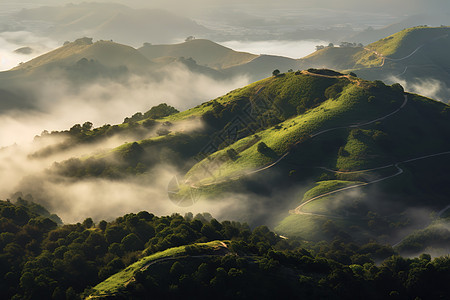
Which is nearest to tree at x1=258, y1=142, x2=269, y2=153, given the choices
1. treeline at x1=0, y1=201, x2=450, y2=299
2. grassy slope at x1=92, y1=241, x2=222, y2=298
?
treeline at x1=0, y1=201, x2=450, y2=299

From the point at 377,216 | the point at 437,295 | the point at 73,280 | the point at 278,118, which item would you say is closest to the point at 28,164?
the point at 278,118

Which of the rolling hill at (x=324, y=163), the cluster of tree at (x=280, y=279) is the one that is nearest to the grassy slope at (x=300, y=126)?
the rolling hill at (x=324, y=163)

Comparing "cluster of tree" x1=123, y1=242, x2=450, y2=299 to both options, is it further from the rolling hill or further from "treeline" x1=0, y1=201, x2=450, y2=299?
the rolling hill

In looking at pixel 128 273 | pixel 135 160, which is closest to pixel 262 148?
pixel 135 160

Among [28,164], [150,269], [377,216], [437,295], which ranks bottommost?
[28,164]

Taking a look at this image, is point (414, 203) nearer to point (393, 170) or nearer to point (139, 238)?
point (393, 170)
